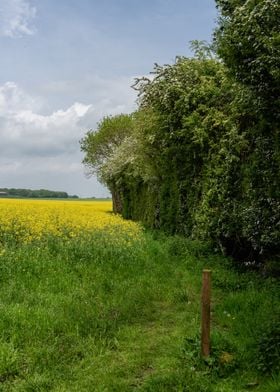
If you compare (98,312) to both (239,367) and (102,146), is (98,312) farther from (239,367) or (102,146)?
(102,146)

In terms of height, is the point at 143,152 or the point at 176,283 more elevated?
the point at 143,152

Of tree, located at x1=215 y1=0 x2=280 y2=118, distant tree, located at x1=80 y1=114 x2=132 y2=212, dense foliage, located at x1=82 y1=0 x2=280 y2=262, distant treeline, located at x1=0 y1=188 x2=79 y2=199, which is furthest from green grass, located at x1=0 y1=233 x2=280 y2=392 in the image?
distant treeline, located at x1=0 y1=188 x2=79 y2=199

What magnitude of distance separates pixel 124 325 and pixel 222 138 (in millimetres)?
7714

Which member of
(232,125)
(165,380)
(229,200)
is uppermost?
(232,125)

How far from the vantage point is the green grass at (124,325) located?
216 inches

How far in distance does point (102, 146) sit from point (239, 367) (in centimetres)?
4455

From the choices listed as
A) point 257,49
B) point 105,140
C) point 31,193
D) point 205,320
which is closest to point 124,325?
point 205,320

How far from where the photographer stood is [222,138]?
13.6 m

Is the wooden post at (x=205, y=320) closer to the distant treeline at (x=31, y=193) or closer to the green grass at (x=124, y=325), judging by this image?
the green grass at (x=124, y=325)

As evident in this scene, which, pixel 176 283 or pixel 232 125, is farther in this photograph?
pixel 232 125

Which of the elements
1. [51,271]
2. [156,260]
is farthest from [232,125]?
[51,271]

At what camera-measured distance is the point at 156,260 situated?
12.9 metres

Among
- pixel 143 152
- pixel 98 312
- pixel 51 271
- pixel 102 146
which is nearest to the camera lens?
pixel 98 312

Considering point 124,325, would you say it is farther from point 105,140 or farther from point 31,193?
point 31,193
